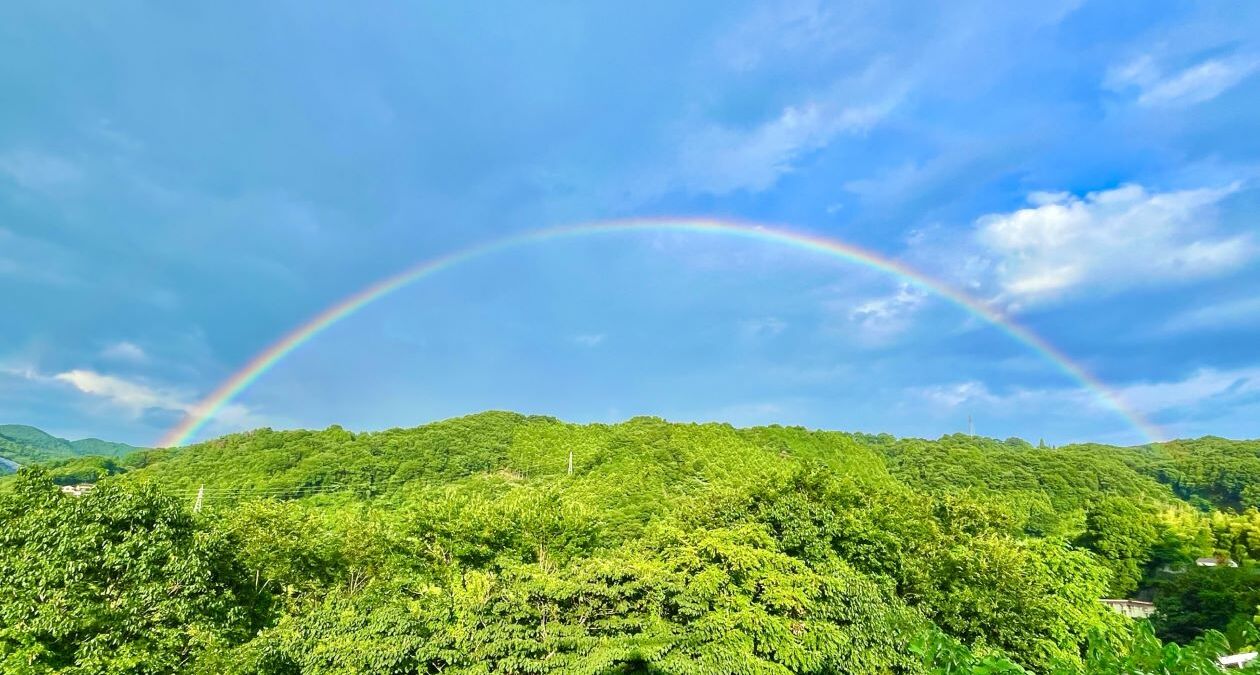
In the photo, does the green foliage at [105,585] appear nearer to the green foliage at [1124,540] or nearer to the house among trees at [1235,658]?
the house among trees at [1235,658]

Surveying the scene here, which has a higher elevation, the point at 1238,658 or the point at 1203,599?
the point at 1238,658

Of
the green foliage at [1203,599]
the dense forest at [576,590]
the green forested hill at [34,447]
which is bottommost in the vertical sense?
the green foliage at [1203,599]

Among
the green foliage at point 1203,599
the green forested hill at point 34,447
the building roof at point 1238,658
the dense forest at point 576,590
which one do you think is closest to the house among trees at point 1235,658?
the building roof at point 1238,658

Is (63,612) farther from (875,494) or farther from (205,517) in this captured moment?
(875,494)

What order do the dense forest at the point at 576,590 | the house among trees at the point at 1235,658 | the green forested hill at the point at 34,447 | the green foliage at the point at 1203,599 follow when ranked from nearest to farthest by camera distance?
1. the house among trees at the point at 1235,658
2. the dense forest at the point at 576,590
3. the green foliage at the point at 1203,599
4. the green forested hill at the point at 34,447

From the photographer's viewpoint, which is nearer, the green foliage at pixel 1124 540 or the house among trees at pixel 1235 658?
the house among trees at pixel 1235 658

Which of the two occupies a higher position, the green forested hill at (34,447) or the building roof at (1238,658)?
the green forested hill at (34,447)

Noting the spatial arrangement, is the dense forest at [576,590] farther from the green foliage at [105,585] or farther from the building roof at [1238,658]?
the building roof at [1238,658]

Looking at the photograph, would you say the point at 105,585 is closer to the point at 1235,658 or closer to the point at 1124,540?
the point at 1235,658

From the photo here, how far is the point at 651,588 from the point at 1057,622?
13031 mm

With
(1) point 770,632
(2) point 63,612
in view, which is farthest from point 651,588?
(2) point 63,612

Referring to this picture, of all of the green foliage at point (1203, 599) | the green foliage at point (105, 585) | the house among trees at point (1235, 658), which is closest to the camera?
the house among trees at point (1235, 658)

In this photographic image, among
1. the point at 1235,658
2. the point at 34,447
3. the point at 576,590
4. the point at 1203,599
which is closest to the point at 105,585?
the point at 576,590

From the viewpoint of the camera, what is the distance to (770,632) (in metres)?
13.5
